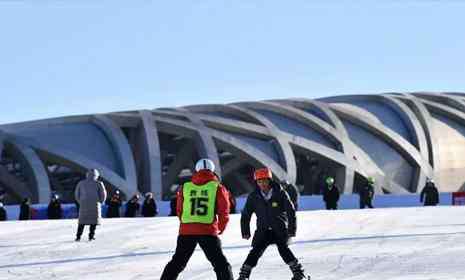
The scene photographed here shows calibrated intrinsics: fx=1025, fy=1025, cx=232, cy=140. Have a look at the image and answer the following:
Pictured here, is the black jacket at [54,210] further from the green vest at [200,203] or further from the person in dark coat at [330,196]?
the green vest at [200,203]

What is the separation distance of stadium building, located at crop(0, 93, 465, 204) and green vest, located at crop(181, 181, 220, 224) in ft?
112

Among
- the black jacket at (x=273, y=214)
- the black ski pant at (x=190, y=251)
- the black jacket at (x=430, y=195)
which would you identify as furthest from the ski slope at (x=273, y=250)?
the black jacket at (x=430, y=195)

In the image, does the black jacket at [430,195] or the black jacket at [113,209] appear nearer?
the black jacket at [113,209]

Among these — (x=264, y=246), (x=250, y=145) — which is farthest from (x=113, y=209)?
(x=250, y=145)

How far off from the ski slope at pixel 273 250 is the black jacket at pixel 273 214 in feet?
2.76

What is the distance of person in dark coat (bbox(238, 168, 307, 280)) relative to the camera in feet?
29.0

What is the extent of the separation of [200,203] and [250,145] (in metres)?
39.5

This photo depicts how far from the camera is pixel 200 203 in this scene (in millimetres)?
8062

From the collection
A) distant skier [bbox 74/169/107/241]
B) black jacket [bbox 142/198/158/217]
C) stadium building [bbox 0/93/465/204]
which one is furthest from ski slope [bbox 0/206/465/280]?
stadium building [bbox 0/93/465/204]

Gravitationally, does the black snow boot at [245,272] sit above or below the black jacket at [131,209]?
above

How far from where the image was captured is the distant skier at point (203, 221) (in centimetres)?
802

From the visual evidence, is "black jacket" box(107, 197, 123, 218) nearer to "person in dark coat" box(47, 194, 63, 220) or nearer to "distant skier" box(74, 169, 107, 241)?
"person in dark coat" box(47, 194, 63, 220)

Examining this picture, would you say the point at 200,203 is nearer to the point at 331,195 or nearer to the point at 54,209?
the point at 54,209

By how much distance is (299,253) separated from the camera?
41.2 ft
